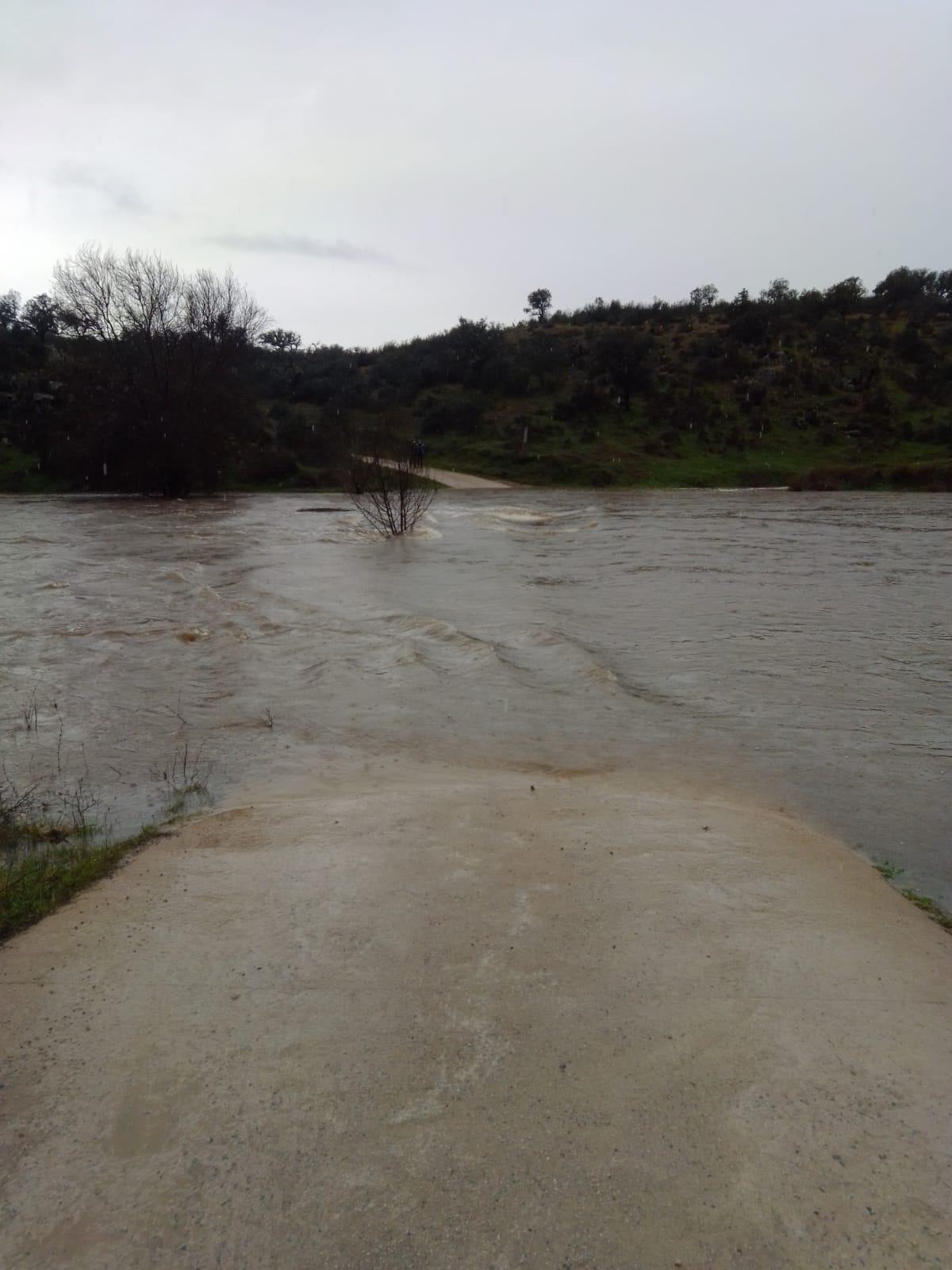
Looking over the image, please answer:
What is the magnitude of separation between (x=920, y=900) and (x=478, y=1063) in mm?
2556

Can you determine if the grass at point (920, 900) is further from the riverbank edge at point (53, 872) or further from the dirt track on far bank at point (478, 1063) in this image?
the riverbank edge at point (53, 872)

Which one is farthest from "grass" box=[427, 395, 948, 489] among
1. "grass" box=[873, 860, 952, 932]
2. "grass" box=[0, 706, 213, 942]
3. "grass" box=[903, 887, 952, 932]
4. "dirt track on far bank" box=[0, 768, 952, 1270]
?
"dirt track on far bank" box=[0, 768, 952, 1270]

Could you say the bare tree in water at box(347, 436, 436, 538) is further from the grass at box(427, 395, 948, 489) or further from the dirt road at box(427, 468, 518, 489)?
the grass at box(427, 395, 948, 489)

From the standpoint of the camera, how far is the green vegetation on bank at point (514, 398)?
35.2 metres

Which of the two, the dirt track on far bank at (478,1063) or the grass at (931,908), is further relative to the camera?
the grass at (931,908)

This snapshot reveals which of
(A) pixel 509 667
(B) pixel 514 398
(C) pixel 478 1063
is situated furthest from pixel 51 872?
(B) pixel 514 398

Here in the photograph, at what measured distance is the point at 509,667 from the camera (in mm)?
8844

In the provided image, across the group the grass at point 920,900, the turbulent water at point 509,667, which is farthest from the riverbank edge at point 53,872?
the grass at point 920,900

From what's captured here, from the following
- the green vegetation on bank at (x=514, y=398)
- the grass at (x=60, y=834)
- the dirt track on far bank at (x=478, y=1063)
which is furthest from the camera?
the green vegetation on bank at (x=514, y=398)

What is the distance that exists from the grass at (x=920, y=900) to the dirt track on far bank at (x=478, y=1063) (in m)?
0.08

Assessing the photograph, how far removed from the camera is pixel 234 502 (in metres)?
33.5

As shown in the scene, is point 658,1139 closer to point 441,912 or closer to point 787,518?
point 441,912

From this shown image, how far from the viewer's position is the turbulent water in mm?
6121

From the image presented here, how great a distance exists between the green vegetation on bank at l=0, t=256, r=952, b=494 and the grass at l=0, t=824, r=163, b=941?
80.3ft
